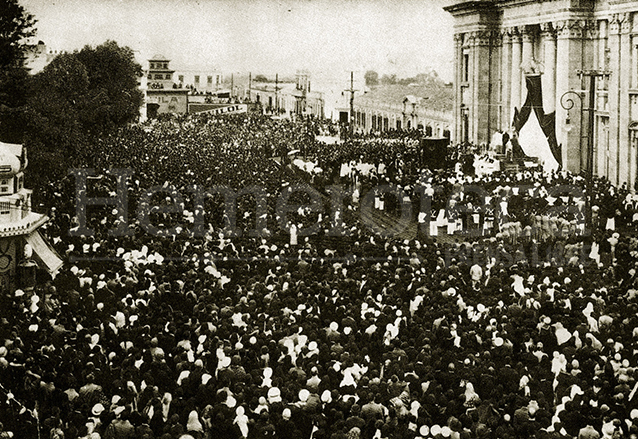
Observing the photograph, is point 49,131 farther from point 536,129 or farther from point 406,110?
point 406,110

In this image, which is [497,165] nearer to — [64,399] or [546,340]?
[546,340]

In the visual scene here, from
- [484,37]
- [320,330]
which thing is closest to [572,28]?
[484,37]

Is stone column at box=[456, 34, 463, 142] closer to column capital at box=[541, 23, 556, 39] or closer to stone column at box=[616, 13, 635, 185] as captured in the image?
column capital at box=[541, 23, 556, 39]

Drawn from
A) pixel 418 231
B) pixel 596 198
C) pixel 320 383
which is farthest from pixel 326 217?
pixel 320 383

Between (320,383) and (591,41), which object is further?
(591,41)

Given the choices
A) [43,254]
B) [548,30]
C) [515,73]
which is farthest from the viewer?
[515,73]

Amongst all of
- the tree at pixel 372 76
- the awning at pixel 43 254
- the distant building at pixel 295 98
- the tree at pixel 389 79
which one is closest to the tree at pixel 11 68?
the awning at pixel 43 254
